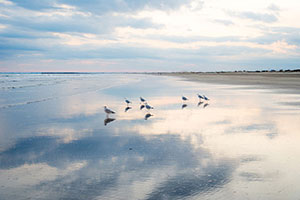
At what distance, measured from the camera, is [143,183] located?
4.43 m

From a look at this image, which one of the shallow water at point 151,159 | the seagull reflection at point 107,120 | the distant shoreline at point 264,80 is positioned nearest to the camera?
the shallow water at point 151,159

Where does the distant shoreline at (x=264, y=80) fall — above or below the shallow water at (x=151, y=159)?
above

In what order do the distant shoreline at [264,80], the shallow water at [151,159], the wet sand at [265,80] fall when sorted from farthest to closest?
the distant shoreline at [264,80] → the wet sand at [265,80] → the shallow water at [151,159]

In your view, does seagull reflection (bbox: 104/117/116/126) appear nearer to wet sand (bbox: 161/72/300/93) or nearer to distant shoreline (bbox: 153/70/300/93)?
wet sand (bbox: 161/72/300/93)

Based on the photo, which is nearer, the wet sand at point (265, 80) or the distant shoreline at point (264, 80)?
the wet sand at point (265, 80)

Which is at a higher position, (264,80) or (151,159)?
(264,80)

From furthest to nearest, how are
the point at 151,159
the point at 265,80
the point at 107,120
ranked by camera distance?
the point at 265,80
the point at 107,120
the point at 151,159

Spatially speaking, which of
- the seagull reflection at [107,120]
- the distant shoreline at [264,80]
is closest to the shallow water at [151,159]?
the seagull reflection at [107,120]

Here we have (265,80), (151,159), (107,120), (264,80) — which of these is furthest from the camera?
(264,80)

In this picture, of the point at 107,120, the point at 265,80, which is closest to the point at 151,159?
the point at 107,120

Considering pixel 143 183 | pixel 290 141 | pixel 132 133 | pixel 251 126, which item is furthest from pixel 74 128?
pixel 290 141

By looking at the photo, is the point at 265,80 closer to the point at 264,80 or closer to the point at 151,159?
A: the point at 264,80

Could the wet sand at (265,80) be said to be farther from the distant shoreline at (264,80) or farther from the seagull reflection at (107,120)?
the seagull reflection at (107,120)

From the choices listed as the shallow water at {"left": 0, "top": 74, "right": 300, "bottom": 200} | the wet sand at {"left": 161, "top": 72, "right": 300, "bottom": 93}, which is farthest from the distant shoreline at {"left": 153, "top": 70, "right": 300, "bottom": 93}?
the shallow water at {"left": 0, "top": 74, "right": 300, "bottom": 200}
